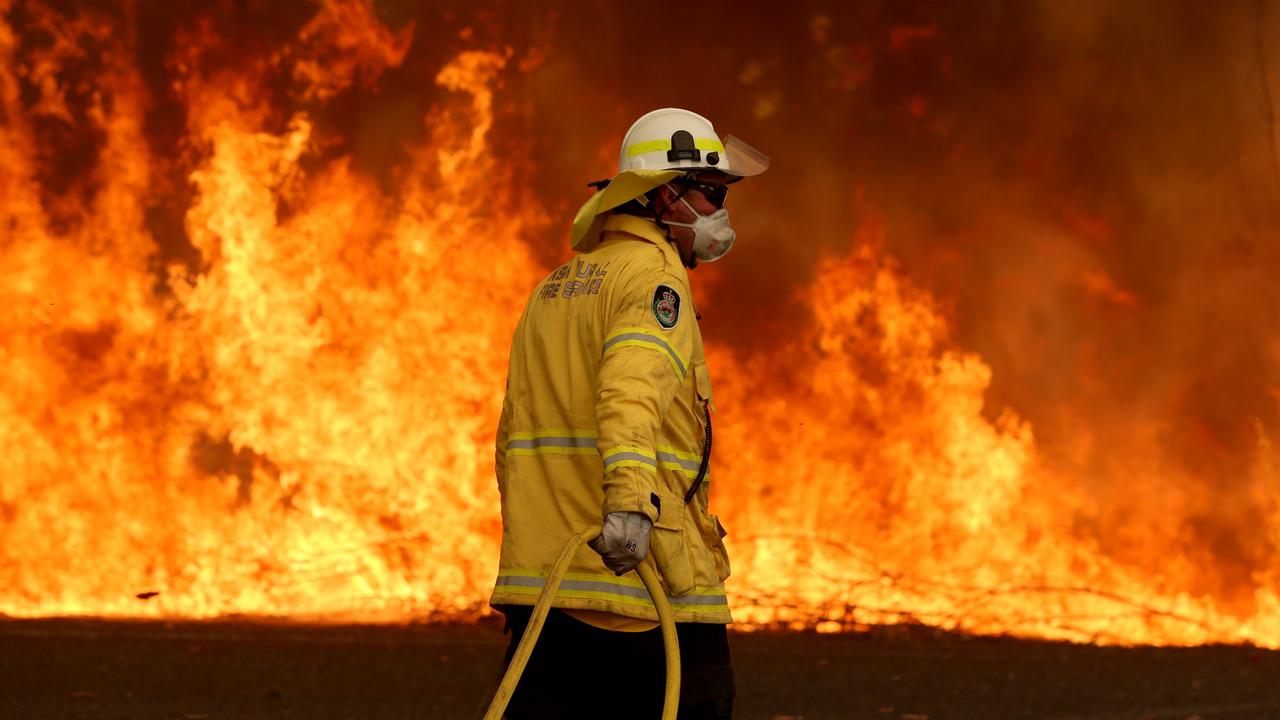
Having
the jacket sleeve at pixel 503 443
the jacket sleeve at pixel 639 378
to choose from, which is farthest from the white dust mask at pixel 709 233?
the jacket sleeve at pixel 503 443

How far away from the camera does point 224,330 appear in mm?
9930

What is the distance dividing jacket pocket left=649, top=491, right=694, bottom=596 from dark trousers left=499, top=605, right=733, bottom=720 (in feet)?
0.45

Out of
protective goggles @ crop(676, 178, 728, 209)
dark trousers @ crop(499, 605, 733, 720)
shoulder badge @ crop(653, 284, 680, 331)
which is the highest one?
protective goggles @ crop(676, 178, 728, 209)

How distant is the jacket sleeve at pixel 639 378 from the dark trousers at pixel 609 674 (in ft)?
1.29

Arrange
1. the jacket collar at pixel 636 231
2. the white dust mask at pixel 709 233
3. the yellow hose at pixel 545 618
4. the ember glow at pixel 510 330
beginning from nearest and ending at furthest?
the yellow hose at pixel 545 618
the jacket collar at pixel 636 231
the white dust mask at pixel 709 233
the ember glow at pixel 510 330

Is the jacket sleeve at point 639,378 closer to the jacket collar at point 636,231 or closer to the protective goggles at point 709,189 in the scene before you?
the jacket collar at point 636,231

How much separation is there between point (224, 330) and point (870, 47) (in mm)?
4585

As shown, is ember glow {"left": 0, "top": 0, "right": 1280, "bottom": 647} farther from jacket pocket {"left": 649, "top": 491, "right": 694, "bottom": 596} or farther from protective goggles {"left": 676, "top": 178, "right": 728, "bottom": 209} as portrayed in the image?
jacket pocket {"left": 649, "top": 491, "right": 694, "bottom": 596}

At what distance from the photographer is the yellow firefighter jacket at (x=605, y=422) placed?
322cm

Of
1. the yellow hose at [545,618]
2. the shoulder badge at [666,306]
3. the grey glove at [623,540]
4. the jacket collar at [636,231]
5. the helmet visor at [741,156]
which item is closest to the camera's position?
the grey glove at [623,540]

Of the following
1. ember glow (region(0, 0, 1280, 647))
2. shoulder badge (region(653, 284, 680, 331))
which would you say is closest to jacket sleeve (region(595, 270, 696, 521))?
shoulder badge (region(653, 284, 680, 331))

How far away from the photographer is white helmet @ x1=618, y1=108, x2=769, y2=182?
375 cm

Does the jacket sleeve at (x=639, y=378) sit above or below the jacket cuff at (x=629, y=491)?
above

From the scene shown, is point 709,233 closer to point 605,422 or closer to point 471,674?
point 605,422
